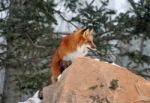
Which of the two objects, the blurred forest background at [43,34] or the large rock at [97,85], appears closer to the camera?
the large rock at [97,85]

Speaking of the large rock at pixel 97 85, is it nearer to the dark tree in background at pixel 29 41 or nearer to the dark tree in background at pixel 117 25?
the dark tree in background at pixel 29 41

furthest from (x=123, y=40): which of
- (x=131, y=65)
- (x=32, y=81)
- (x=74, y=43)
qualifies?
(x=74, y=43)

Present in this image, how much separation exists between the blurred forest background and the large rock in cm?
296

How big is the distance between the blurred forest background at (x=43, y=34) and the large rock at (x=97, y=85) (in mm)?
2958

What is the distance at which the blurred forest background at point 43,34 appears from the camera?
30.2 feet

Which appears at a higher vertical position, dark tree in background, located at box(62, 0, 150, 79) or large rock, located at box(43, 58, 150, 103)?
dark tree in background, located at box(62, 0, 150, 79)

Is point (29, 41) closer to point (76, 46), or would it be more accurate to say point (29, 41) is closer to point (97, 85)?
point (76, 46)

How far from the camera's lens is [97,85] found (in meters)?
6.04

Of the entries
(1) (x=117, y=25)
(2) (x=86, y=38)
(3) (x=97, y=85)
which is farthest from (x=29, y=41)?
(3) (x=97, y=85)

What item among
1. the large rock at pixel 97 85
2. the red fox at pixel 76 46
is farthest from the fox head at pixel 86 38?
the large rock at pixel 97 85

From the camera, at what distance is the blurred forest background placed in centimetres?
921

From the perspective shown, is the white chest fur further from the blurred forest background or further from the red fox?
the blurred forest background

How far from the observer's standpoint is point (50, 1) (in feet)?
31.8

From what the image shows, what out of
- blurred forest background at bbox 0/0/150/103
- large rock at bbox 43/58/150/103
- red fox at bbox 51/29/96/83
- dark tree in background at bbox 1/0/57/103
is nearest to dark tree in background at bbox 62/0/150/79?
blurred forest background at bbox 0/0/150/103
